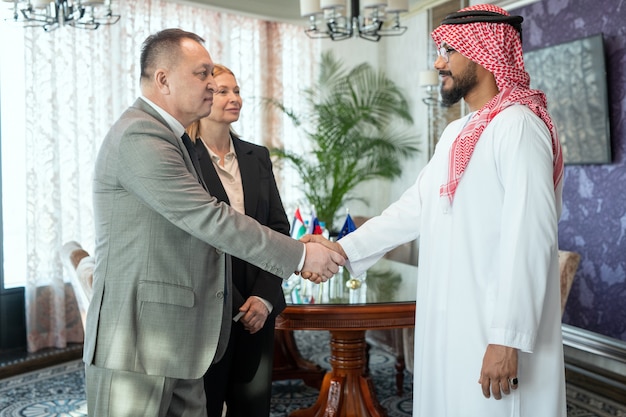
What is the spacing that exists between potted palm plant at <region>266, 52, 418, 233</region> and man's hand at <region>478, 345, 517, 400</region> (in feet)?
12.9

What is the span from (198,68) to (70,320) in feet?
11.8

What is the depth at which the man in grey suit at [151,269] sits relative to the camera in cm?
166

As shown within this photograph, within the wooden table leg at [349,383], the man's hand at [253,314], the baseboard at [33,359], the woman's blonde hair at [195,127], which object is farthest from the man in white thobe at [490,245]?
the baseboard at [33,359]

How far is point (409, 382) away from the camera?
13.3ft

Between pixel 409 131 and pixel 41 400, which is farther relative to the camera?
pixel 409 131

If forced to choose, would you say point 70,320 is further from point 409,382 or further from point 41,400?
point 409,382

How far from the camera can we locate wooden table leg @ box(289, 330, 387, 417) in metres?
3.00

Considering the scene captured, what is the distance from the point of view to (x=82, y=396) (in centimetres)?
384

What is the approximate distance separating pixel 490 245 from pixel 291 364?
2.45 m

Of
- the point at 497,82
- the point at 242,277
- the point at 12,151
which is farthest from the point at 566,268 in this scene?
the point at 12,151

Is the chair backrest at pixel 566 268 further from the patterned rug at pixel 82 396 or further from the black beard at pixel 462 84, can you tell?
the black beard at pixel 462 84

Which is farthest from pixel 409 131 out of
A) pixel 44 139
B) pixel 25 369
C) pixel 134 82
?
pixel 25 369

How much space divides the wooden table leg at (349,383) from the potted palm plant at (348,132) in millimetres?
2647

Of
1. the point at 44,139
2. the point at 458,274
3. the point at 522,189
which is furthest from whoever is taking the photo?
the point at 44,139
